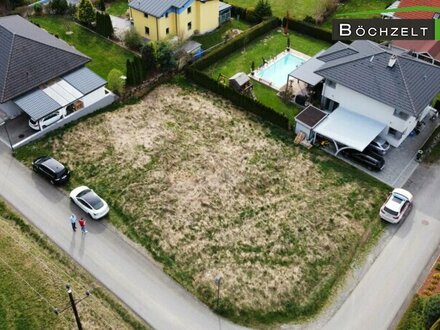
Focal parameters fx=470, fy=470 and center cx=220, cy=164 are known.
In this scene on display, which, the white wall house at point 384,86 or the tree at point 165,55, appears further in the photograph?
the tree at point 165,55

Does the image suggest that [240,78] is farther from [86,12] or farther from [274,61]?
[86,12]

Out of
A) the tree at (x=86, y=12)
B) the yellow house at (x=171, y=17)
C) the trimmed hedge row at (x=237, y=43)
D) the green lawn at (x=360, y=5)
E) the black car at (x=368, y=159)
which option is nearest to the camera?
the black car at (x=368, y=159)

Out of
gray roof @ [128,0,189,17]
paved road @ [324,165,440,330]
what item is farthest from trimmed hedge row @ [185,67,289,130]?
paved road @ [324,165,440,330]

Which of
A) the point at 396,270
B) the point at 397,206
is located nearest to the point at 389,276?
the point at 396,270

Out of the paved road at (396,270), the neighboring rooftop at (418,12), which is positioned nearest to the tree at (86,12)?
the neighboring rooftop at (418,12)

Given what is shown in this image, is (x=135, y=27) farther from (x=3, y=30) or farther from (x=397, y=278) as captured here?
(x=397, y=278)

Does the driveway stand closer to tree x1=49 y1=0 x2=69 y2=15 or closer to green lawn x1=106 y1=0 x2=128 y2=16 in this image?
green lawn x1=106 y1=0 x2=128 y2=16

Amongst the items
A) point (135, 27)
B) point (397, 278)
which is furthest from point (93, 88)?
point (397, 278)

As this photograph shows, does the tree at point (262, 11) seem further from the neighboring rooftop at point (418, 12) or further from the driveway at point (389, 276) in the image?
the driveway at point (389, 276)
